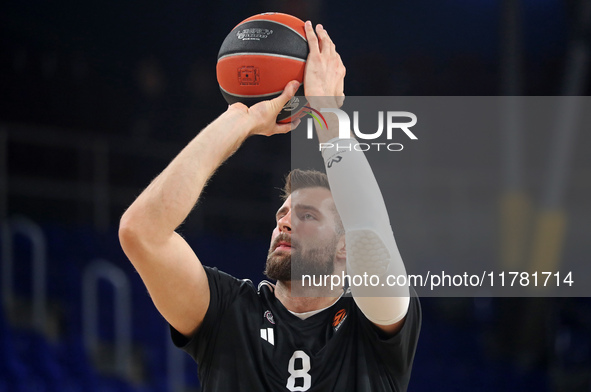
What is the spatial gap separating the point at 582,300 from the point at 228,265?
4.79 m

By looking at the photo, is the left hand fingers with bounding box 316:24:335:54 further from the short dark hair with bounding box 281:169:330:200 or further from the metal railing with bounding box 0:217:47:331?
the metal railing with bounding box 0:217:47:331

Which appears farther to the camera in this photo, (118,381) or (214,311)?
(118,381)

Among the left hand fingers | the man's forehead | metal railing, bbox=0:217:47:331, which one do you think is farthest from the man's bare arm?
metal railing, bbox=0:217:47:331

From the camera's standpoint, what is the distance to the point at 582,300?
8734 millimetres

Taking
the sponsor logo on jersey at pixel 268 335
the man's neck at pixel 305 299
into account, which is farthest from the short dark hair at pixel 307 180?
the sponsor logo on jersey at pixel 268 335

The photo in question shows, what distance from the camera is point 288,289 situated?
2.40m

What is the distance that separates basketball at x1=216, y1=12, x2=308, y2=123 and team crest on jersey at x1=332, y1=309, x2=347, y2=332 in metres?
0.73

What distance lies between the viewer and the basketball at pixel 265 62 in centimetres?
233

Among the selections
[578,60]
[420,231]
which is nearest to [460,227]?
[420,231]

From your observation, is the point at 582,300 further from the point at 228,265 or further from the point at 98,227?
the point at 98,227

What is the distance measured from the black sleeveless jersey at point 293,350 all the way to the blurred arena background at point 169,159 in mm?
3293

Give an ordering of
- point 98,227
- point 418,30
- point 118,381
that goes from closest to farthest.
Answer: point 118,381, point 98,227, point 418,30

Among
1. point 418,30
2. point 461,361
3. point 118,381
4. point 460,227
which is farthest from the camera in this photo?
point 418,30

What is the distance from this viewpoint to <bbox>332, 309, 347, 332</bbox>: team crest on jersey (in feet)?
7.54
